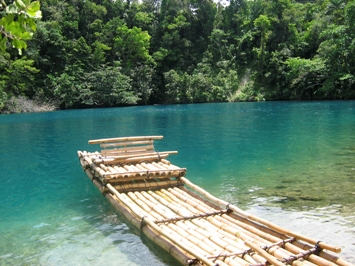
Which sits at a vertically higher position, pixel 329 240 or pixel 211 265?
pixel 211 265

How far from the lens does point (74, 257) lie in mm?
7051

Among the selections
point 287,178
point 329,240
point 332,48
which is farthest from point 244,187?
point 332,48

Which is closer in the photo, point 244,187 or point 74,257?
point 74,257

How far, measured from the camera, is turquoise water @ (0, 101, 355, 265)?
7352 millimetres

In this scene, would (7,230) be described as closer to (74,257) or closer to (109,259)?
(74,257)

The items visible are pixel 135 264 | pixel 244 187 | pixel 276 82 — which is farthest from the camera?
pixel 276 82

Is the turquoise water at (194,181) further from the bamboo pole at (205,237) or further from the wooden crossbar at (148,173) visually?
the wooden crossbar at (148,173)

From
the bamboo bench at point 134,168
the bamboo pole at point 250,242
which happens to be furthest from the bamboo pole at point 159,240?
the bamboo bench at point 134,168

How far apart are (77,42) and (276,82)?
105 feet

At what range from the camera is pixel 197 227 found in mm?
7086

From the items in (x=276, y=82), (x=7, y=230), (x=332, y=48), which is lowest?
(x=7, y=230)

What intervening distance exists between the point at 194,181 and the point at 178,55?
5267 centimetres

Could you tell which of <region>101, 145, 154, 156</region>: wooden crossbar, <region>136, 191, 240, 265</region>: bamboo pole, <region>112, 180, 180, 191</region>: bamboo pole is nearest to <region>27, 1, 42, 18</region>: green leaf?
<region>136, 191, 240, 265</region>: bamboo pole

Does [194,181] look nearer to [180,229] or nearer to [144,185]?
[144,185]
